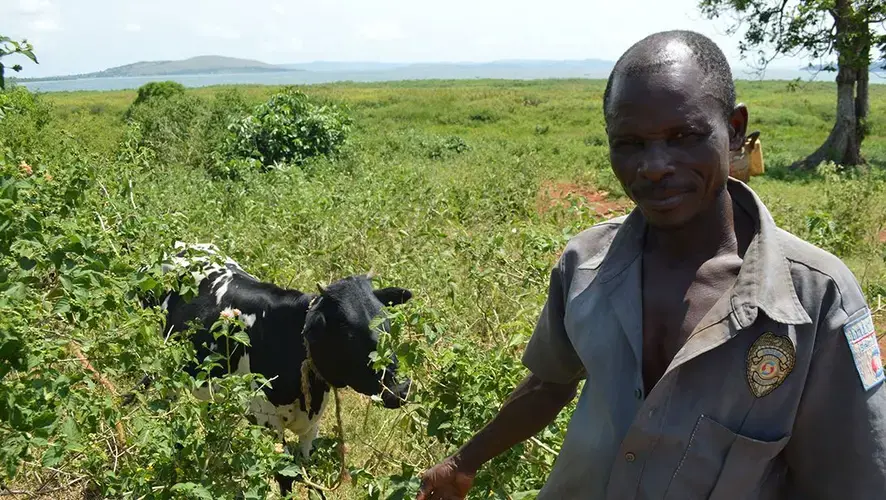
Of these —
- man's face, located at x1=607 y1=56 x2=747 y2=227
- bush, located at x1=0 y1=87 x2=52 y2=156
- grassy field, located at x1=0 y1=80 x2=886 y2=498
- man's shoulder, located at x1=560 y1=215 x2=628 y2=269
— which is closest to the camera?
man's face, located at x1=607 y1=56 x2=747 y2=227

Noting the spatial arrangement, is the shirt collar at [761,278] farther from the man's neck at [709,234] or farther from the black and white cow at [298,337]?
the black and white cow at [298,337]

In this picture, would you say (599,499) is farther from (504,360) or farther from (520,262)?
(520,262)

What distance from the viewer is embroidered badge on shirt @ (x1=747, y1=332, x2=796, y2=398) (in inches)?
47.8

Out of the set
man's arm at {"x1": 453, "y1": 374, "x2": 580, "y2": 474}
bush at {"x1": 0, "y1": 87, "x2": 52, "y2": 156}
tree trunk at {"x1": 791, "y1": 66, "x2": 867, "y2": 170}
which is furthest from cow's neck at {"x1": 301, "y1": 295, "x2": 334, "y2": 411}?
tree trunk at {"x1": 791, "y1": 66, "x2": 867, "y2": 170}

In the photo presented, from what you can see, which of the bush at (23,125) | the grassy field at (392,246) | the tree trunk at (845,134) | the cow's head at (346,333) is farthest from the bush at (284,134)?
the cow's head at (346,333)

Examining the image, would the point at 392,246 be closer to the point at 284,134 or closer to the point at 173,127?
the point at 284,134

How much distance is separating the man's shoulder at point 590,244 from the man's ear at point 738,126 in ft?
0.91

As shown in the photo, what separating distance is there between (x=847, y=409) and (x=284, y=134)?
14.0 metres

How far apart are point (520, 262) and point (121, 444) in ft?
7.69

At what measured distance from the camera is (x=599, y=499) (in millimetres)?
1447

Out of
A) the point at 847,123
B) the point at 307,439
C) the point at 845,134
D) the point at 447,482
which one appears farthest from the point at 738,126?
the point at 847,123

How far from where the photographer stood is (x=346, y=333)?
3.87 meters

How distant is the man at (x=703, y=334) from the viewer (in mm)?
1220

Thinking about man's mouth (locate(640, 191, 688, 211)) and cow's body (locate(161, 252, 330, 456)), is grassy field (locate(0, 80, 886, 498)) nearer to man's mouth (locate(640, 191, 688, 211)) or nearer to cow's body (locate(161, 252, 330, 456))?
cow's body (locate(161, 252, 330, 456))
